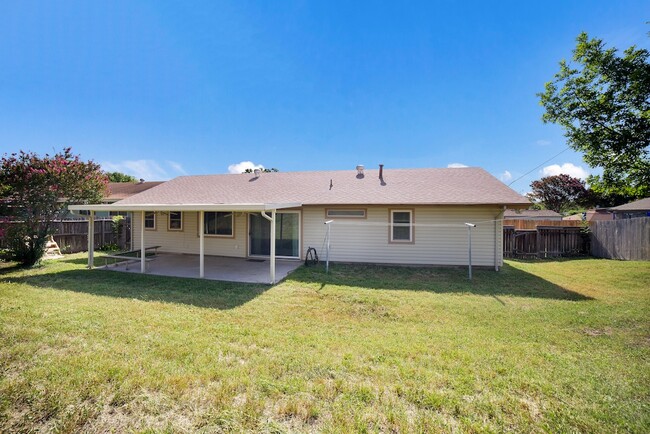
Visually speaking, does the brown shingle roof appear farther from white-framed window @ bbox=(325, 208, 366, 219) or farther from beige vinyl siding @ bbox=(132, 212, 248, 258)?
beige vinyl siding @ bbox=(132, 212, 248, 258)

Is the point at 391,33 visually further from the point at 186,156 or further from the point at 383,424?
the point at 186,156

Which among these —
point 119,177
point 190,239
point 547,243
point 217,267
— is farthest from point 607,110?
point 119,177

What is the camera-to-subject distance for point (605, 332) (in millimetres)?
4492

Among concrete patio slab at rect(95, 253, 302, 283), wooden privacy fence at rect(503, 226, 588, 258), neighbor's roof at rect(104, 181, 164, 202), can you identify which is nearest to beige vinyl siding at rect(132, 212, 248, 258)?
concrete patio slab at rect(95, 253, 302, 283)

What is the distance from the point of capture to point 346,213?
1050 centimetres

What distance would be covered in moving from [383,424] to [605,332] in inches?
186

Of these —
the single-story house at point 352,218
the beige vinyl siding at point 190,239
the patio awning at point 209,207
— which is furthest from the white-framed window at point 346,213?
the beige vinyl siding at point 190,239

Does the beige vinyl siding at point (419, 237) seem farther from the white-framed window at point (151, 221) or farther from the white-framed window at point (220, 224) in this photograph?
the white-framed window at point (151, 221)

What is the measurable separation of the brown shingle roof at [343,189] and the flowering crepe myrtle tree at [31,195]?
2305 millimetres

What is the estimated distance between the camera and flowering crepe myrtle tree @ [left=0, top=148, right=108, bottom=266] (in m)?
9.11

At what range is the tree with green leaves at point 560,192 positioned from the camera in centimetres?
4100

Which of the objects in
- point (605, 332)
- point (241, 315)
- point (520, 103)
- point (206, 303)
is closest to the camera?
point (605, 332)

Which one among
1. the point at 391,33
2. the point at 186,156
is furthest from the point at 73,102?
the point at 391,33

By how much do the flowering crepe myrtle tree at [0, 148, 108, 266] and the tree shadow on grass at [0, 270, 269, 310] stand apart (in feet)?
6.23
